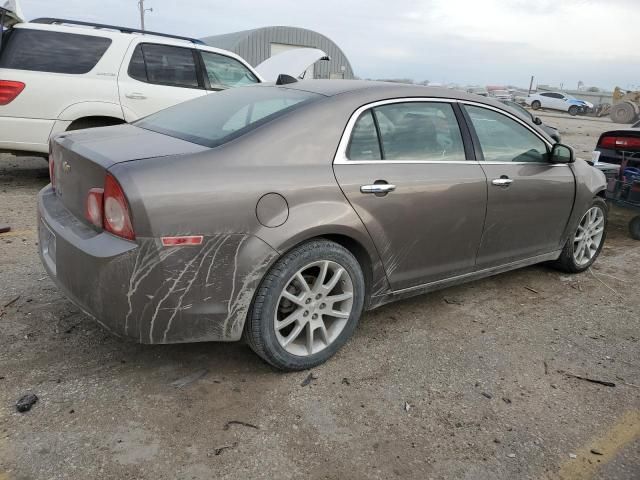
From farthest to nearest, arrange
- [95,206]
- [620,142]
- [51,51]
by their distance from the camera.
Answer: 1. [620,142]
2. [51,51]
3. [95,206]

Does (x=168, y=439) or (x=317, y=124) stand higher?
(x=317, y=124)

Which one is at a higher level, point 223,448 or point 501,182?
point 501,182

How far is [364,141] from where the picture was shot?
2.94 metres

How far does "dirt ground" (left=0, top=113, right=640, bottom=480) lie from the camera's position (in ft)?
7.22

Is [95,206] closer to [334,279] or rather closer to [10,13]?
[334,279]

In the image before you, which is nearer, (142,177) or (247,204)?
(142,177)

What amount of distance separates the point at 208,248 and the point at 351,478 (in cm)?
114

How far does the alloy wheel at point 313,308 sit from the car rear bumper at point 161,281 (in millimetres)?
265

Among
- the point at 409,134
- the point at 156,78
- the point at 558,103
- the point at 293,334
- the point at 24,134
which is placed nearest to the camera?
the point at 293,334

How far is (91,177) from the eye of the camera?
2.45 metres

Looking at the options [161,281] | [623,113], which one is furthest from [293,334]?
[623,113]

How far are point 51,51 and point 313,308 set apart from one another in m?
5.03

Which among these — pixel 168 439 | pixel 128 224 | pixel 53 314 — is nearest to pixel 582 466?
pixel 168 439

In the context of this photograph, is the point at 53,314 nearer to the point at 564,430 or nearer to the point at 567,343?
the point at 564,430
